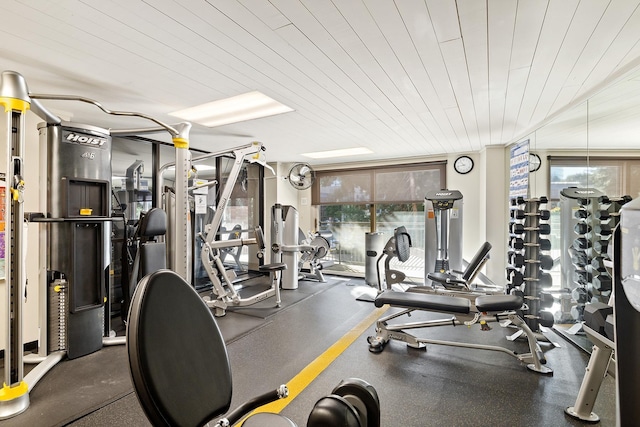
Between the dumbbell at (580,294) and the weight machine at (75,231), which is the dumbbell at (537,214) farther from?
the weight machine at (75,231)

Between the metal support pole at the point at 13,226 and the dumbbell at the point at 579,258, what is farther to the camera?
the dumbbell at the point at 579,258

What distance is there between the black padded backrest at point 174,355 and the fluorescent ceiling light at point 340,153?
411 centimetres

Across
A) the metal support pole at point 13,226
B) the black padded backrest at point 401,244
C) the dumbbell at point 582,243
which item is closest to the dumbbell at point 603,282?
the dumbbell at point 582,243

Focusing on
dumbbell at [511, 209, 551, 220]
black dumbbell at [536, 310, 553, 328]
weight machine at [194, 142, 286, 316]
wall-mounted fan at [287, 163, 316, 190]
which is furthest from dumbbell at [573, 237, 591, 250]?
wall-mounted fan at [287, 163, 316, 190]

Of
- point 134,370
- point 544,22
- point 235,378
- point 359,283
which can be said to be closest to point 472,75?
point 544,22

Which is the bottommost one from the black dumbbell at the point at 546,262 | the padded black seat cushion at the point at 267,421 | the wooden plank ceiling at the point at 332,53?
the padded black seat cushion at the point at 267,421

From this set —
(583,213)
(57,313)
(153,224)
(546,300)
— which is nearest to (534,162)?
(583,213)

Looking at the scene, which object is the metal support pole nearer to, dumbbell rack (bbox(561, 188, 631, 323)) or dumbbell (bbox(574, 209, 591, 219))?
dumbbell rack (bbox(561, 188, 631, 323))

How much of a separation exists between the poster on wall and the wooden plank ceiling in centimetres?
63

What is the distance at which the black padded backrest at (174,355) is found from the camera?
0.73 meters

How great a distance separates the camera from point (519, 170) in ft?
12.7

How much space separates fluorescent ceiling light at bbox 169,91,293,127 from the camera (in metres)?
2.73

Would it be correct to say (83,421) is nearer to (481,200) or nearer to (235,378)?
(235,378)

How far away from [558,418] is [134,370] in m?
2.32
